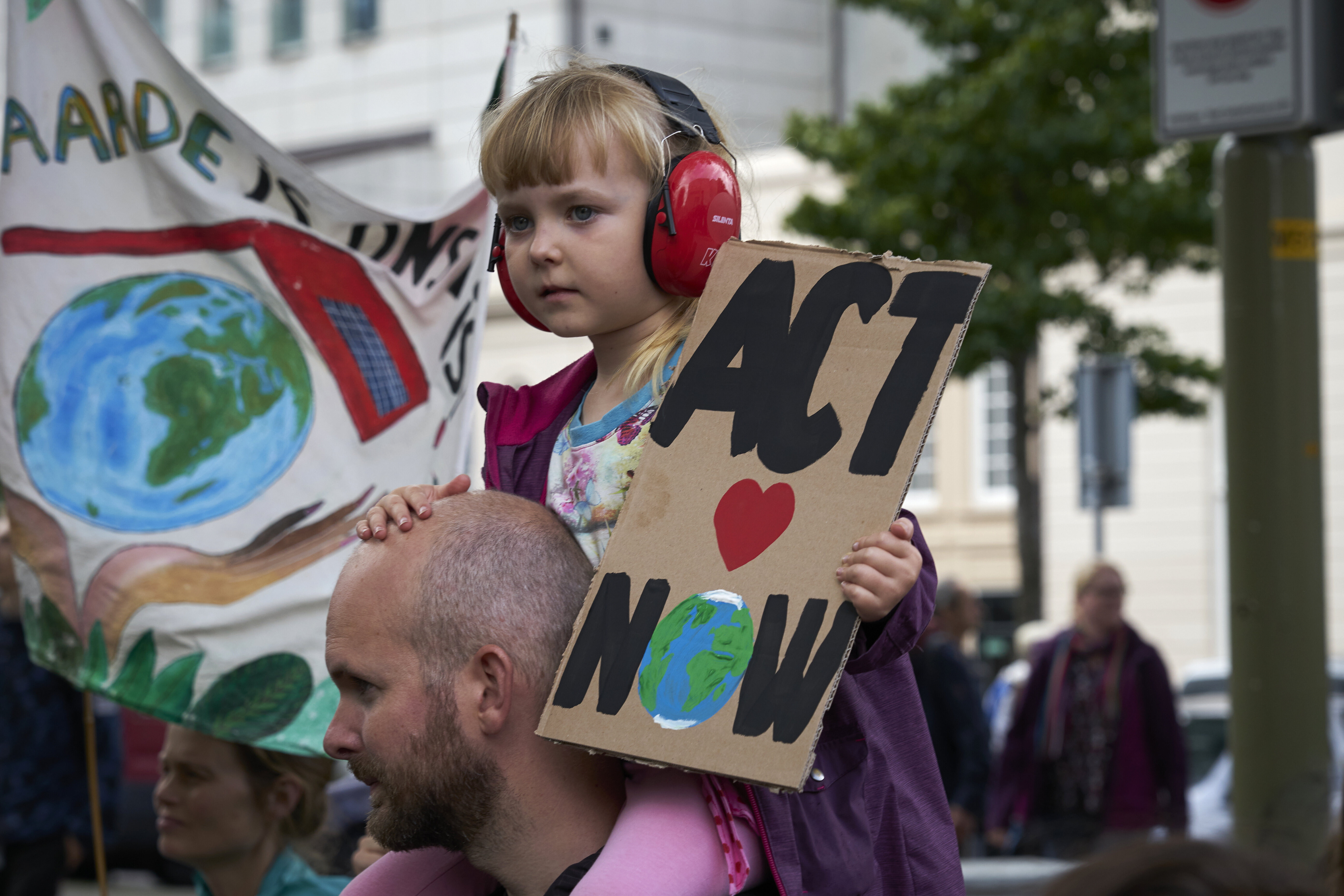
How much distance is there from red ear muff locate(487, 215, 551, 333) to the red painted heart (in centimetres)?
50

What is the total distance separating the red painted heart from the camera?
1828 millimetres

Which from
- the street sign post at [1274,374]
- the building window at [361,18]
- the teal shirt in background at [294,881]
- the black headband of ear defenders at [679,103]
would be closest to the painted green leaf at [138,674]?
the teal shirt in background at [294,881]

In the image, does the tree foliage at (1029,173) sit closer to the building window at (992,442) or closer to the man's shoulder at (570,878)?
the building window at (992,442)

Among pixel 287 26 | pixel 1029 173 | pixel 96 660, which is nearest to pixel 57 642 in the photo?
pixel 96 660

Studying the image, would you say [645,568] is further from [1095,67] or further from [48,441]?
[1095,67]

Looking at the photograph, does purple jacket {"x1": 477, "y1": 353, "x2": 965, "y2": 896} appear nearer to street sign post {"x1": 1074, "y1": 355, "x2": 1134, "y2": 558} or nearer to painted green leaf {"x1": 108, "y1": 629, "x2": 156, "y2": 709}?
painted green leaf {"x1": 108, "y1": 629, "x2": 156, "y2": 709}

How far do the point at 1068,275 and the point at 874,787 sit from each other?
22.2m

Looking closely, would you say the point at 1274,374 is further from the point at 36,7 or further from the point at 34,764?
the point at 34,764

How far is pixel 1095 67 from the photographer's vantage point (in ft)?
46.6

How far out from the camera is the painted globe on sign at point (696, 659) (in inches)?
70.2

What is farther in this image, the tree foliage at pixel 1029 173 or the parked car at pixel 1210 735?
the tree foliage at pixel 1029 173

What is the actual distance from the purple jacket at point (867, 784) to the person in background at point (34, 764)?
158 inches

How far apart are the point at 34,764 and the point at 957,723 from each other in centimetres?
441

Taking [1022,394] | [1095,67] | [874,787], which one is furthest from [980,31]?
[874,787]
